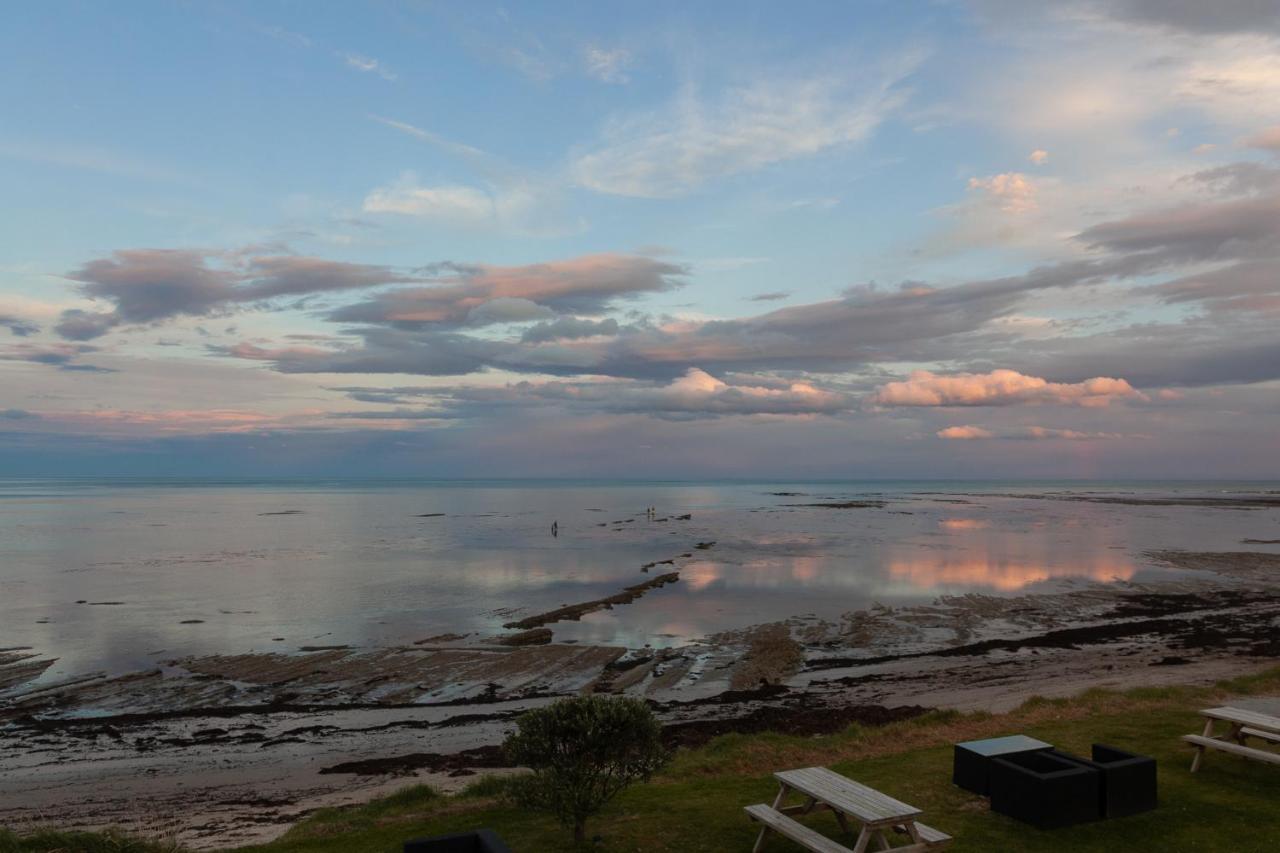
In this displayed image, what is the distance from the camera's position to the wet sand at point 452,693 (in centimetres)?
1672

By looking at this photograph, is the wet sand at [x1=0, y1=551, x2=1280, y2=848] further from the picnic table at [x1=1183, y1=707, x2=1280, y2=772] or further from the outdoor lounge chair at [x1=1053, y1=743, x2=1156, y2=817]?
the outdoor lounge chair at [x1=1053, y1=743, x2=1156, y2=817]

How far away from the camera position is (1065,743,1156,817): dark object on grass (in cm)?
986

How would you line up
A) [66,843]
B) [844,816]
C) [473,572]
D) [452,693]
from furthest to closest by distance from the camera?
[473,572] → [452,693] → [66,843] → [844,816]

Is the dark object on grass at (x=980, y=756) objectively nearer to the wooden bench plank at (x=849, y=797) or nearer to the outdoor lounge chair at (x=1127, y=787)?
the outdoor lounge chair at (x=1127, y=787)

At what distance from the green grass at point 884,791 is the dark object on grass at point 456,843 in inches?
59.6

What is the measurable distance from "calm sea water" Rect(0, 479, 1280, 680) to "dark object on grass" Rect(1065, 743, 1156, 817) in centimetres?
2274

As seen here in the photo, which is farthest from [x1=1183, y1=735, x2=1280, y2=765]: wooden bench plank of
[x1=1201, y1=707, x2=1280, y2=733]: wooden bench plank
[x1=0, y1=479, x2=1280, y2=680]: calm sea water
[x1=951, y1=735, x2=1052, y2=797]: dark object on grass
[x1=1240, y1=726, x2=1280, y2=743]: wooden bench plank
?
[x1=0, y1=479, x2=1280, y2=680]: calm sea water

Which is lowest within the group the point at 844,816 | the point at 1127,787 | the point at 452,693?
the point at 452,693

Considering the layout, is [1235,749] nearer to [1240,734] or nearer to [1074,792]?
[1240,734]

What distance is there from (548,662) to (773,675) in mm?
8298

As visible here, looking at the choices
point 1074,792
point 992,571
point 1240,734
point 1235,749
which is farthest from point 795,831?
point 992,571

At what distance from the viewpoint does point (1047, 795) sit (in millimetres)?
9602

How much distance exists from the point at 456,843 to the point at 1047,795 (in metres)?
7.21

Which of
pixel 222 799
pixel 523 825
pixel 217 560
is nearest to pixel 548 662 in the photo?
pixel 222 799
